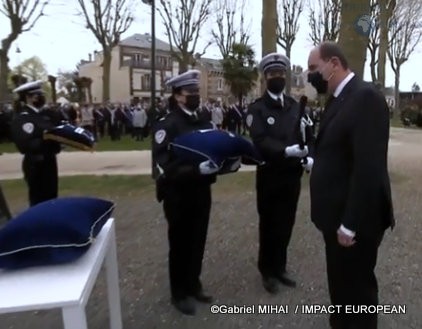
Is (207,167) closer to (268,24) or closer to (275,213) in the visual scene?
(275,213)

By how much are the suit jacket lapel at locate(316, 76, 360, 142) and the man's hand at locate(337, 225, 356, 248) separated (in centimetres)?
55

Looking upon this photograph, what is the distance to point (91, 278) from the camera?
2271 mm

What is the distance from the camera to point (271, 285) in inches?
172

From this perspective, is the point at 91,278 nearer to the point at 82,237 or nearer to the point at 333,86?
the point at 82,237

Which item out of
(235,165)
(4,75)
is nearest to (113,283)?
(235,165)

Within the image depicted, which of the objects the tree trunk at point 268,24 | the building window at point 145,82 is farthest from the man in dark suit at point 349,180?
the building window at point 145,82

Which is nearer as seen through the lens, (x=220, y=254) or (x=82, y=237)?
(x=82, y=237)

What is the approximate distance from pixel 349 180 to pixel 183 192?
1.46 meters

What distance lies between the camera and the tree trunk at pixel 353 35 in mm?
8680

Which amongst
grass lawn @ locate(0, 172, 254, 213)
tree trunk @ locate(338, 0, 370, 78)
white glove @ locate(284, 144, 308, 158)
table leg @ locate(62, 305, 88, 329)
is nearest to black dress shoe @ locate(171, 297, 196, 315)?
white glove @ locate(284, 144, 308, 158)

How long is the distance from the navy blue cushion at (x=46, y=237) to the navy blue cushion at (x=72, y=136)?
8.44 feet

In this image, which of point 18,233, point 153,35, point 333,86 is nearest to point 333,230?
point 333,86

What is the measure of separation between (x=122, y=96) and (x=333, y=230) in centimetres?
7377

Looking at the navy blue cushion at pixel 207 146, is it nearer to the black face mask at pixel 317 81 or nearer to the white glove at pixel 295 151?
the white glove at pixel 295 151
